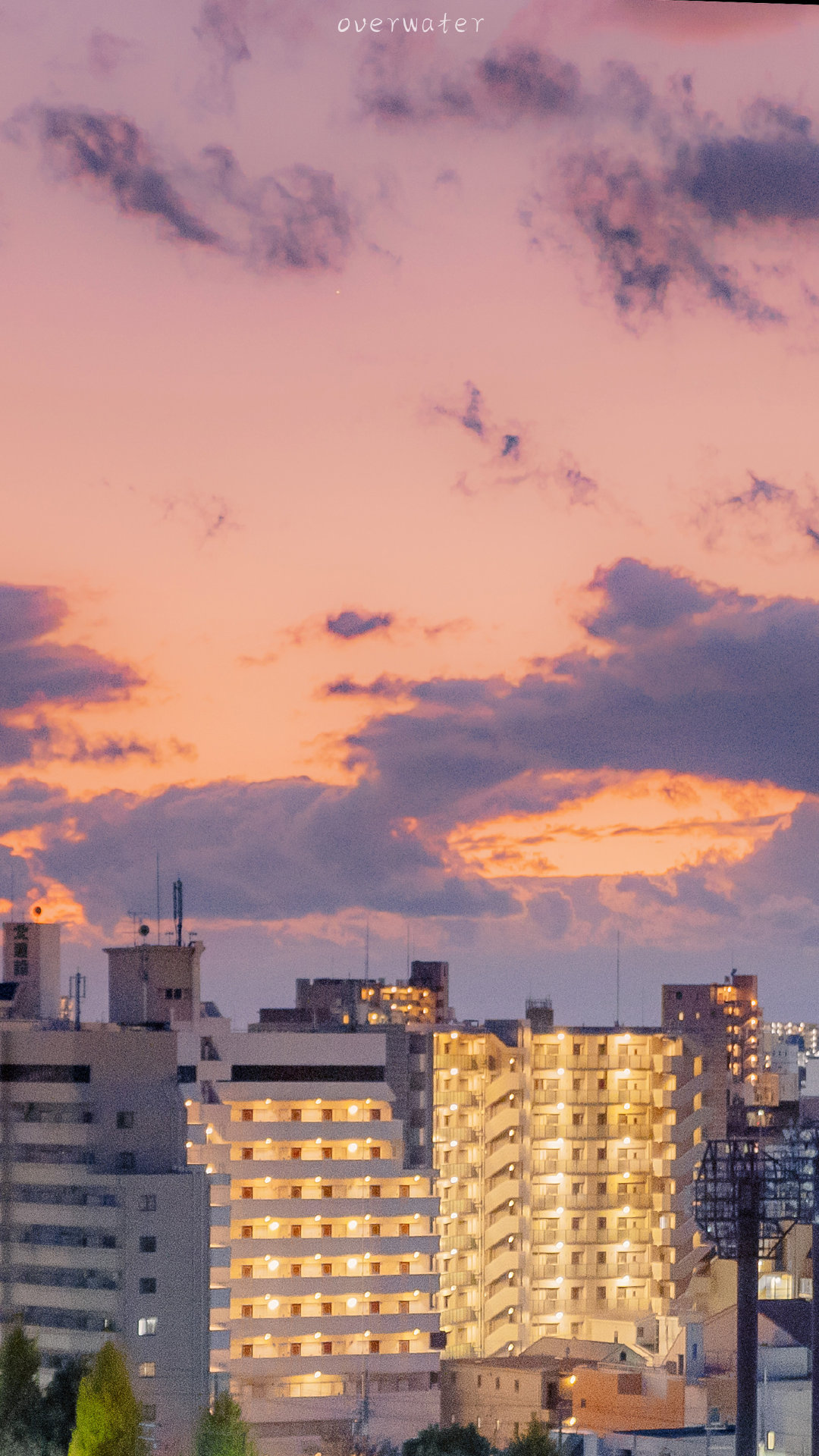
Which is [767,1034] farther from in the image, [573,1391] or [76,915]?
[76,915]

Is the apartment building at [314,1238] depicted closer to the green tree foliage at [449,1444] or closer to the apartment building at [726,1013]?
the green tree foliage at [449,1444]

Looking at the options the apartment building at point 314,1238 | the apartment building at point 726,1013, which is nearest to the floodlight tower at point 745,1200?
the apartment building at point 314,1238

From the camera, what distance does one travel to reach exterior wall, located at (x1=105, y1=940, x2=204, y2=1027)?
406 inches

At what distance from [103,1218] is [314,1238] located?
2.60 m

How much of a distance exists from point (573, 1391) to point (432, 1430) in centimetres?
127

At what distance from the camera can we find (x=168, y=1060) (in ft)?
28.4

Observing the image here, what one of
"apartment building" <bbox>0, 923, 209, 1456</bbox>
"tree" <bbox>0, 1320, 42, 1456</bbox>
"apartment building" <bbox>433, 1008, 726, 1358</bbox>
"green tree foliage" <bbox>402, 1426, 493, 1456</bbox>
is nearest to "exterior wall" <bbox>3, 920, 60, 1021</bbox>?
"apartment building" <bbox>0, 923, 209, 1456</bbox>

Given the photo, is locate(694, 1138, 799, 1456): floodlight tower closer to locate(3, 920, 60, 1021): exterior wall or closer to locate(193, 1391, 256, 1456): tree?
locate(193, 1391, 256, 1456): tree

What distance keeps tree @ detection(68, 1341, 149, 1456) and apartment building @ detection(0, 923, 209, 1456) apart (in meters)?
0.74

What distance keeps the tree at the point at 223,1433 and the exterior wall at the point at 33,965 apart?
8.70 ft

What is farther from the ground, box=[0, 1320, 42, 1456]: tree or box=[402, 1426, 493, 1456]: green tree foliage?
box=[0, 1320, 42, 1456]: tree

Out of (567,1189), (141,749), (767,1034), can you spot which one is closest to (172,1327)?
(141,749)

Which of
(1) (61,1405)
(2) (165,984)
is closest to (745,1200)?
(1) (61,1405)

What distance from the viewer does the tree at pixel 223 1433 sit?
6312 millimetres
